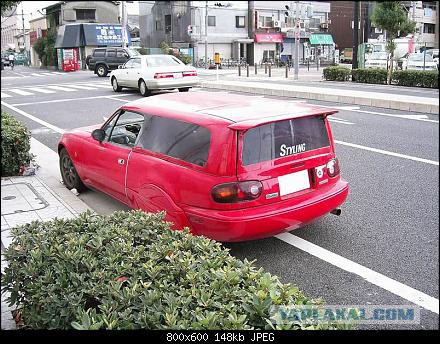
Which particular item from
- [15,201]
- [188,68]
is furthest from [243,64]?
[15,201]

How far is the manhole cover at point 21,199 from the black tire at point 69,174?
1.39ft

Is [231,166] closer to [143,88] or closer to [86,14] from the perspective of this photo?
[143,88]

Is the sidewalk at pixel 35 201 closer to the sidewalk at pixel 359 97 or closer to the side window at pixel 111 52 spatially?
the sidewalk at pixel 359 97

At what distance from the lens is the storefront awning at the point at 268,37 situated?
1869 inches

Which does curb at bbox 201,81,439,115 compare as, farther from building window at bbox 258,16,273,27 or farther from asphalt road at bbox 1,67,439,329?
building window at bbox 258,16,273,27

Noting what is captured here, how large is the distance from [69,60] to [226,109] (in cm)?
4133

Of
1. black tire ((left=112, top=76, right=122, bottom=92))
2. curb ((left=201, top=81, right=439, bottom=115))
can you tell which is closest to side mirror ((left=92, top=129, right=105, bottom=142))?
curb ((left=201, top=81, right=439, bottom=115))

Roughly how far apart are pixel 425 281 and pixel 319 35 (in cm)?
4831

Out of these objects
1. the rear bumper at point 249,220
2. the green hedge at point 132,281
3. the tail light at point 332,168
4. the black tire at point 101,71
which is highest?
the black tire at point 101,71

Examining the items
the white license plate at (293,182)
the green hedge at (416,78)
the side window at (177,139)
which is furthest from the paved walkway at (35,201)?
the green hedge at (416,78)

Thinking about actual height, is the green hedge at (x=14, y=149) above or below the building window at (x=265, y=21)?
below

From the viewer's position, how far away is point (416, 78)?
1866 centimetres

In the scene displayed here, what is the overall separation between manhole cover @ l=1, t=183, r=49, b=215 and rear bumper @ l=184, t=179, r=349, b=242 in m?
2.13

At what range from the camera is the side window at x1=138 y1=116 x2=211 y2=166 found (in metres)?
3.79
